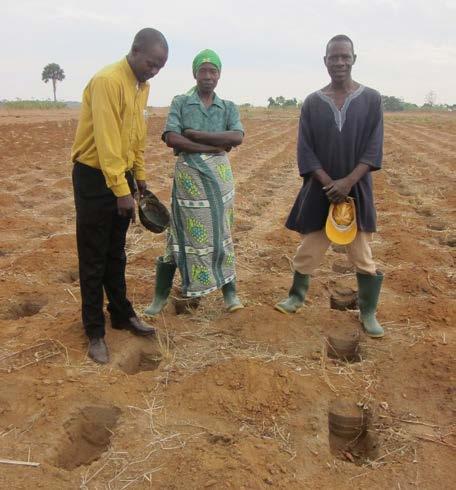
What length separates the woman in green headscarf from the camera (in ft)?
10.2

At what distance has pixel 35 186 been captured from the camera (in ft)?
25.8

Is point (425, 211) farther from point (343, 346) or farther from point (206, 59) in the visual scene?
point (206, 59)

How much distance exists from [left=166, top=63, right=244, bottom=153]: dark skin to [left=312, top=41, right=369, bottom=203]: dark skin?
1.93 feet

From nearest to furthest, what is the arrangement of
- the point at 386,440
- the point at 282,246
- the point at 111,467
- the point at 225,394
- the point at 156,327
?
1. the point at 111,467
2. the point at 386,440
3. the point at 225,394
4. the point at 156,327
5. the point at 282,246

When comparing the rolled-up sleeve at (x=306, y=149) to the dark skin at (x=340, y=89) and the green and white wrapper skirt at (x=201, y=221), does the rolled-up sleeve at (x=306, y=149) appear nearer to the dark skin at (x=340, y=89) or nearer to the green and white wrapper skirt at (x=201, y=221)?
the dark skin at (x=340, y=89)

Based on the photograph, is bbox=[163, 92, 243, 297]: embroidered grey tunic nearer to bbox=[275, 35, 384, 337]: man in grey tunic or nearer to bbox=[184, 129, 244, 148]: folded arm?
bbox=[184, 129, 244, 148]: folded arm

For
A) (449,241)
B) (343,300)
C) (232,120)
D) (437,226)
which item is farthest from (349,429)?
(437,226)

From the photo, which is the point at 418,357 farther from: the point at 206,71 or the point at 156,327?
the point at 206,71

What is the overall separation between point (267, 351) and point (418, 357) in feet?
2.88

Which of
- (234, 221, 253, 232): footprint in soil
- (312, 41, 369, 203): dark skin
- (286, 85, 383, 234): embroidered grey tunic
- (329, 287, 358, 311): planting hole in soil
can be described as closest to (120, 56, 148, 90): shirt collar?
(286, 85, 383, 234): embroidered grey tunic

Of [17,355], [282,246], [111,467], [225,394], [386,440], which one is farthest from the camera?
[282,246]

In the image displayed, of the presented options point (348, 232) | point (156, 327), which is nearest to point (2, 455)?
point (156, 327)

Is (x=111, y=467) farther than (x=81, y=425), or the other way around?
(x=81, y=425)

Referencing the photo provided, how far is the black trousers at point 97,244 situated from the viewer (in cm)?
279
